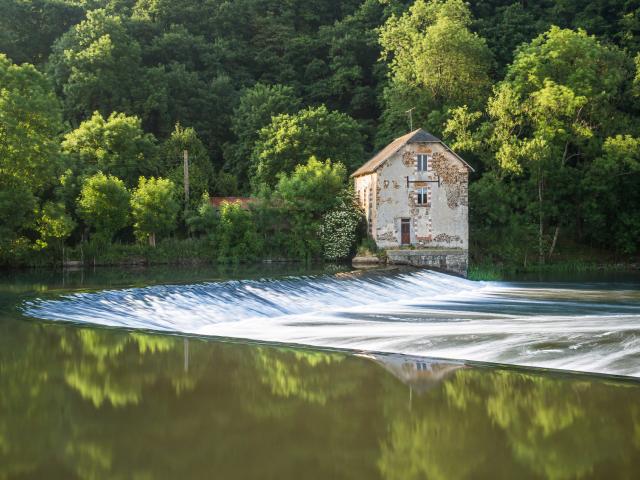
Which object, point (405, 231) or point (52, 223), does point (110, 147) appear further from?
point (405, 231)

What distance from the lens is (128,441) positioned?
8.47 meters

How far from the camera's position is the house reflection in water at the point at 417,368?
11.6m

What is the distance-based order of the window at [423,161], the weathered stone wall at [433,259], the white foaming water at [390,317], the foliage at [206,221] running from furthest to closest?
the foliage at [206,221], the window at [423,161], the weathered stone wall at [433,259], the white foaming water at [390,317]

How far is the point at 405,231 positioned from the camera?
4016cm

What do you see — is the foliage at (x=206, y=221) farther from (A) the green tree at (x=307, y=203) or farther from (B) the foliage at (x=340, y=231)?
(B) the foliage at (x=340, y=231)

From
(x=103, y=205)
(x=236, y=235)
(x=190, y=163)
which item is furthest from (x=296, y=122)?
(x=103, y=205)

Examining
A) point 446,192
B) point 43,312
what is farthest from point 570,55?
point 43,312

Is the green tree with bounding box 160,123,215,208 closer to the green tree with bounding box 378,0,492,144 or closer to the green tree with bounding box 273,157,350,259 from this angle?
the green tree with bounding box 273,157,350,259

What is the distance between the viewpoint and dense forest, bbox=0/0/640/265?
37969mm

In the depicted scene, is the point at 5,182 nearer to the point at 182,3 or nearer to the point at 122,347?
the point at 122,347

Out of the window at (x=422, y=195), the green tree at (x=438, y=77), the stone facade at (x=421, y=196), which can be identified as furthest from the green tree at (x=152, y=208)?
the green tree at (x=438, y=77)

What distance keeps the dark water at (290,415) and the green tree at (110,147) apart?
28622mm

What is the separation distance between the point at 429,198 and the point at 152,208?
15414 mm

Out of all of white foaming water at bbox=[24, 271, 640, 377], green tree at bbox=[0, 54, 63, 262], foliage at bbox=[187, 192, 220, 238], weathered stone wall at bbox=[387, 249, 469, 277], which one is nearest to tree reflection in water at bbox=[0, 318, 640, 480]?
white foaming water at bbox=[24, 271, 640, 377]
